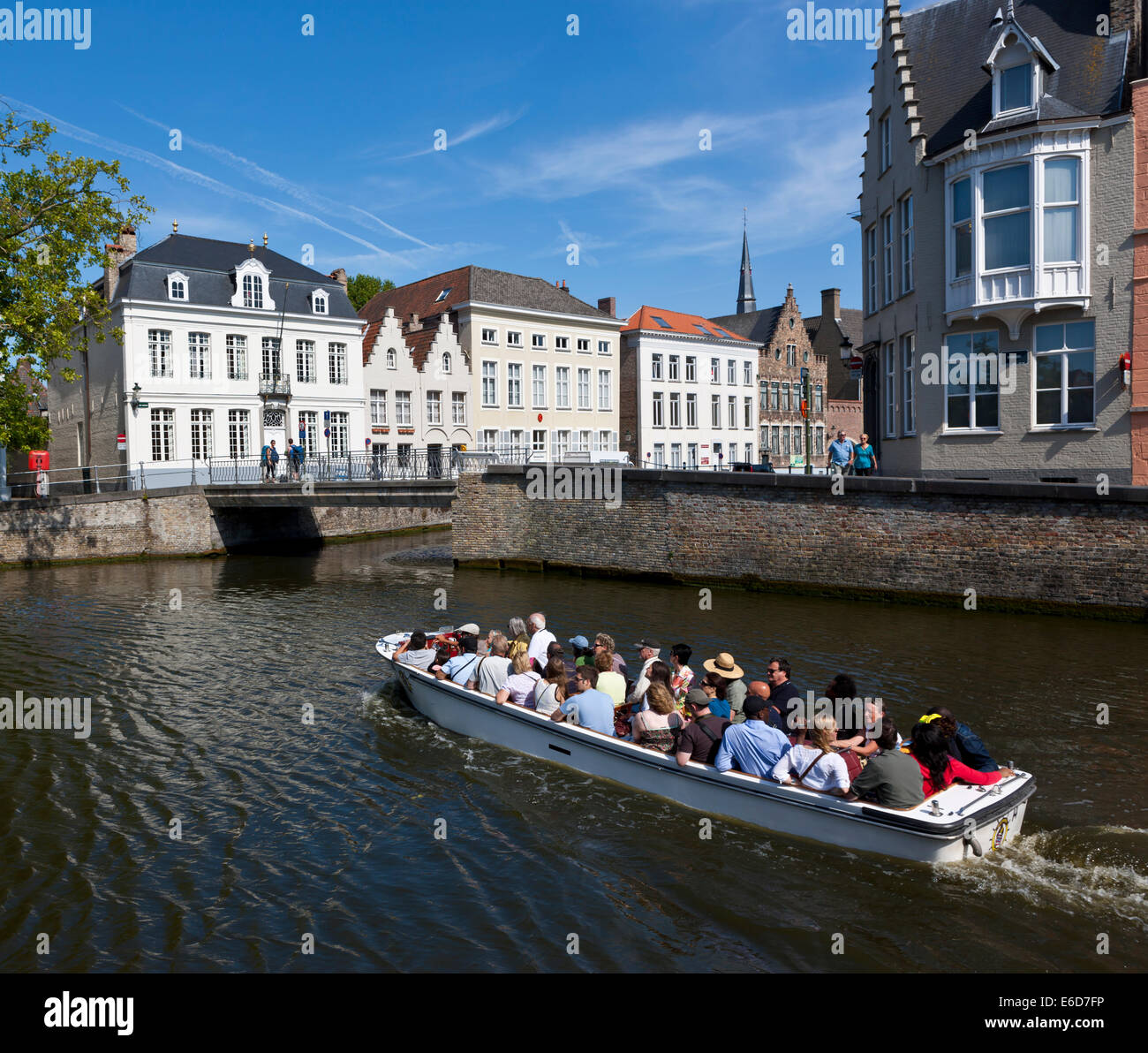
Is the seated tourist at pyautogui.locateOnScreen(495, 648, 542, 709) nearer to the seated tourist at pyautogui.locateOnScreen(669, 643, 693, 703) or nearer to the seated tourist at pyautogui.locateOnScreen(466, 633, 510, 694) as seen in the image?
the seated tourist at pyautogui.locateOnScreen(466, 633, 510, 694)

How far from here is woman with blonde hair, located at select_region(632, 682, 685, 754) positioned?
927 centimetres

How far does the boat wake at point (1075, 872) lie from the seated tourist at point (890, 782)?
2.22 feet

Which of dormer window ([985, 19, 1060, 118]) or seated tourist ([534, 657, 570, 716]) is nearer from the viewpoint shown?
seated tourist ([534, 657, 570, 716])

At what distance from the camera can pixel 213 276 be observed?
39000mm

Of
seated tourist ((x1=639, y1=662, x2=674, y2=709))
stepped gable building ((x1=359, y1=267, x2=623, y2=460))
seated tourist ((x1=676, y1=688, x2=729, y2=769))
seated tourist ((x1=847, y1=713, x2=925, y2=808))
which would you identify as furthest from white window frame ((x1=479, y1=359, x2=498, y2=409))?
seated tourist ((x1=847, y1=713, x2=925, y2=808))

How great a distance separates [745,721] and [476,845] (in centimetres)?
281

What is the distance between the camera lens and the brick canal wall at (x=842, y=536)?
17.6 meters

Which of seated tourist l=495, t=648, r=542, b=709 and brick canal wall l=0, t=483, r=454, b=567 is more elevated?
brick canal wall l=0, t=483, r=454, b=567

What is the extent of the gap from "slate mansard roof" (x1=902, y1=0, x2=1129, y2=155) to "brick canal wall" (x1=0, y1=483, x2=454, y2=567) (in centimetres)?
1730

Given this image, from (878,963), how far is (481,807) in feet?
14.0

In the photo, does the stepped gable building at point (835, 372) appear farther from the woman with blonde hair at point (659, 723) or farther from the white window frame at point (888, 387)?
the woman with blonde hair at point (659, 723)

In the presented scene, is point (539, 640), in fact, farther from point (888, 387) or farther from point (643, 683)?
point (888, 387)

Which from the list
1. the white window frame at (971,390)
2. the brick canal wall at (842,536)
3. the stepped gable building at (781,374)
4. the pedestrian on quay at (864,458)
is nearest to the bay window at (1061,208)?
the white window frame at (971,390)
